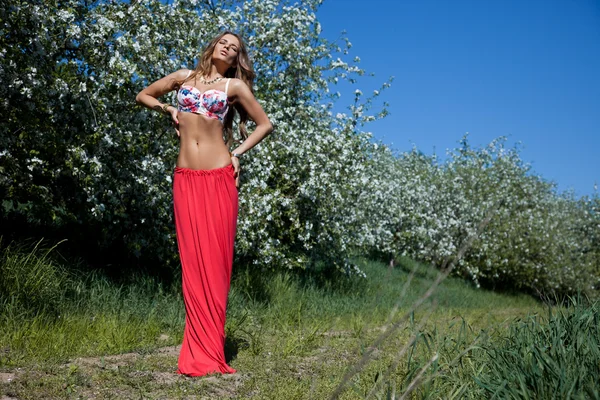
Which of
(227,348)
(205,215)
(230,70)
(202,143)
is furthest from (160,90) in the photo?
(227,348)

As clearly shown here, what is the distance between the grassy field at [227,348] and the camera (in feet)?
12.1

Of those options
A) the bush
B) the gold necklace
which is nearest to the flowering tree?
the bush

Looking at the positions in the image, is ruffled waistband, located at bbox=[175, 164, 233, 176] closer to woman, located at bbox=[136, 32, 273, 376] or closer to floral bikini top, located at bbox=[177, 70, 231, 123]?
woman, located at bbox=[136, 32, 273, 376]

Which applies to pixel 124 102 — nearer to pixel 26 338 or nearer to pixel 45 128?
pixel 45 128

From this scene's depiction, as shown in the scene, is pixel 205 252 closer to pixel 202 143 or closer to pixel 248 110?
pixel 202 143

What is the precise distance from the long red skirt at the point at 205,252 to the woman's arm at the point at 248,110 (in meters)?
0.31

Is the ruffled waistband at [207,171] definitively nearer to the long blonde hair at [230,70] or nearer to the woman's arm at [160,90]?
the long blonde hair at [230,70]

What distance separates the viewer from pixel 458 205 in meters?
16.4

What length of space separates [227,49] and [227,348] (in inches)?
99.8

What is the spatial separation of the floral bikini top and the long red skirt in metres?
0.44

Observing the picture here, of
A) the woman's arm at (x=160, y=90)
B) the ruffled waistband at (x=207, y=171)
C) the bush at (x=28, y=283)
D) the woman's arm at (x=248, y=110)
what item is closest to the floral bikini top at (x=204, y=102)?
the woman's arm at (x=248, y=110)

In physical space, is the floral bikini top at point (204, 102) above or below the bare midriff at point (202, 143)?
above

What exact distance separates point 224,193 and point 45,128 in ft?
7.01

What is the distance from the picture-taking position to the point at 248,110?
4793 millimetres
